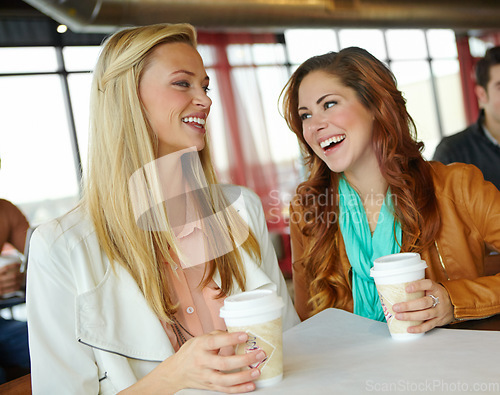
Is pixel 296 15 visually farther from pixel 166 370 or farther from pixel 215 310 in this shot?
pixel 166 370

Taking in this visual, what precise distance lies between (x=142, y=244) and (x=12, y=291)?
1.42m

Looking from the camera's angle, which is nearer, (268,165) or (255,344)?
(255,344)

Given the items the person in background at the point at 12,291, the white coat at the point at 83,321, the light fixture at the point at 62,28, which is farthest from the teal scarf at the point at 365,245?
the light fixture at the point at 62,28

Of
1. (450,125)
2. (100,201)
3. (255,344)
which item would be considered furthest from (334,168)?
(450,125)

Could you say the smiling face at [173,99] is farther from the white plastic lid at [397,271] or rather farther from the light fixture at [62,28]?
the light fixture at [62,28]

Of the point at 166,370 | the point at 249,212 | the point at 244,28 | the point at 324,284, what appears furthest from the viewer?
the point at 244,28

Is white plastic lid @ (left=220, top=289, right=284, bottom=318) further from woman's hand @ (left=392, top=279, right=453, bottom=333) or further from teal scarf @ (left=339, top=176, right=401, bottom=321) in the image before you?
teal scarf @ (left=339, top=176, right=401, bottom=321)

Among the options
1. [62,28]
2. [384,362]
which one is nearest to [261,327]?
[384,362]

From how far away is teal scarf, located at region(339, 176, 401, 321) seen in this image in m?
1.52

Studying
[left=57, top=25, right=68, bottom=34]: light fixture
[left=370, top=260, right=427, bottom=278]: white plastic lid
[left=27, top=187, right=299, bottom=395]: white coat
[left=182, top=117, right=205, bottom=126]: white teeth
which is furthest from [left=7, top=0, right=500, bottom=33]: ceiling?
[left=370, top=260, right=427, bottom=278]: white plastic lid

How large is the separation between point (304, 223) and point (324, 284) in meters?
0.23

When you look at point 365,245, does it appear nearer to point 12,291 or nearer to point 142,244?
point 142,244

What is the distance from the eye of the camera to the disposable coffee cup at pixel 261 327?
0.81m

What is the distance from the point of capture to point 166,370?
0.92m
